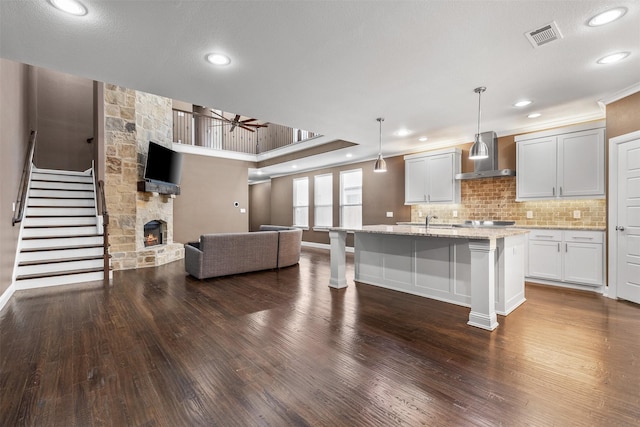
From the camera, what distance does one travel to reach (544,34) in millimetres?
2420

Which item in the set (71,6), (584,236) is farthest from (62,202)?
(584,236)

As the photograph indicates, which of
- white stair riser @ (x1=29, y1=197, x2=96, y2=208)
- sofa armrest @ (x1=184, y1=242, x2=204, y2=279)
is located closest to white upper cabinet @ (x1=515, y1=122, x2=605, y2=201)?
sofa armrest @ (x1=184, y1=242, x2=204, y2=279)

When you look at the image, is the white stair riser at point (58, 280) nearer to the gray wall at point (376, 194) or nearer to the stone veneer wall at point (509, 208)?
the gray wall at point (376, 194)

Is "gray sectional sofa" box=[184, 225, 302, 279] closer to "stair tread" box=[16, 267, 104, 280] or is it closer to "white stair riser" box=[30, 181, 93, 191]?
"stair tread" box=[16, 267, 104, 280]

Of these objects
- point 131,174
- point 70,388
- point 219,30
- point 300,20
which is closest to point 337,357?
point 70,388

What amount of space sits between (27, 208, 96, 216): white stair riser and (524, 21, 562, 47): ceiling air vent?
7.34 m

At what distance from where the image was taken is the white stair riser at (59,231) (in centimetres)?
494

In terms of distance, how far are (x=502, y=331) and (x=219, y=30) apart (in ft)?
12.5

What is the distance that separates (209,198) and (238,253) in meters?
4.20

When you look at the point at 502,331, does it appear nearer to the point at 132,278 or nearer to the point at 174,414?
the point at 174,414

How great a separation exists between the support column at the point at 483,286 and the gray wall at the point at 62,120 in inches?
338

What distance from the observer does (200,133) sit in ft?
29.2

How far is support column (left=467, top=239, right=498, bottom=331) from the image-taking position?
116 inches

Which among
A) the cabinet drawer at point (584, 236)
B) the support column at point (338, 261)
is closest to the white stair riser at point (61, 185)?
the support column at point (338, 261)
